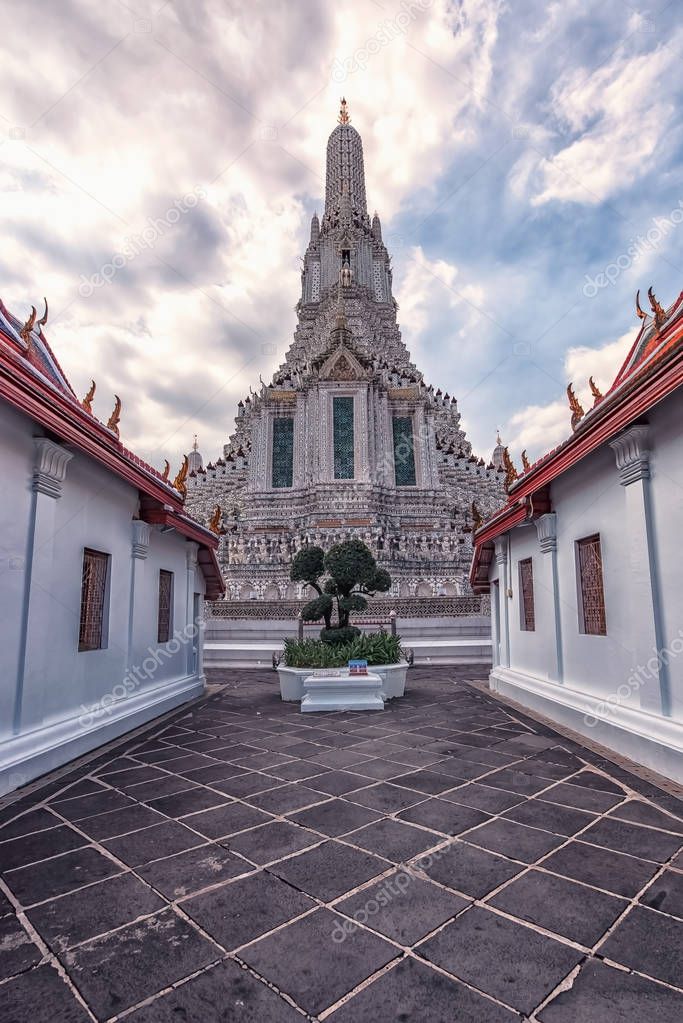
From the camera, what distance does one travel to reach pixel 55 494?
5363 mm

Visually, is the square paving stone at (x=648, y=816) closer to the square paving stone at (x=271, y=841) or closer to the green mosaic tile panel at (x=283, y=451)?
the square paving stone at (x=271, y=841)

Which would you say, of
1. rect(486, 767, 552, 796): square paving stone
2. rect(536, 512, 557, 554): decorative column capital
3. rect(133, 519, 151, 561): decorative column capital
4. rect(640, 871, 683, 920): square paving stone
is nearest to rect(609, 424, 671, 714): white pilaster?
rect(486, 767, 552, 796): square paving stone

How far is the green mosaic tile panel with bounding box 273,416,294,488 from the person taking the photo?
3145cm

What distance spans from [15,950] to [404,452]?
30067 millimetres

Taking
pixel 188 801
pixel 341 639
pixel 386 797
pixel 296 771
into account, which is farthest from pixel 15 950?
pixel 341 639

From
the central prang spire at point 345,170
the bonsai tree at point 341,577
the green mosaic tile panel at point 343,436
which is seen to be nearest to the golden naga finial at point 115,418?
the bonsai tree at point 341,577

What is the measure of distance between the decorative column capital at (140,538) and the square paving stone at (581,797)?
18.6ft

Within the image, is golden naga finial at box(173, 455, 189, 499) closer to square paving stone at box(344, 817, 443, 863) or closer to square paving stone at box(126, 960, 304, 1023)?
square paving stone at box(344, 817, 443, 863)

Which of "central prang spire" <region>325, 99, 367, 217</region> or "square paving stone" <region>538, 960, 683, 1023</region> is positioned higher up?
"central prang spire" <region>325, 99, 367, 217</region>

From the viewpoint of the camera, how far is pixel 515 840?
A: 3.43 metres

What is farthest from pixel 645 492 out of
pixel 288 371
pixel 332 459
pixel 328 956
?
pixel 288 371

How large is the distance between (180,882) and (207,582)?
28.4 feet

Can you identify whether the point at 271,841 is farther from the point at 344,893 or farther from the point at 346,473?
the point at 346,473

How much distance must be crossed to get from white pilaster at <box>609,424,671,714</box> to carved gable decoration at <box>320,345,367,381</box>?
87.9ft
